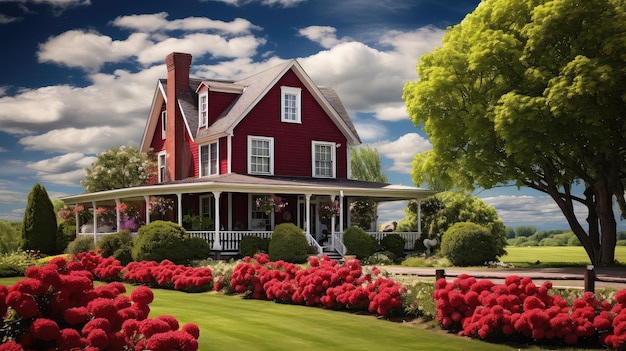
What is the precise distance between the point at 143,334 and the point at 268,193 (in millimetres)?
24719

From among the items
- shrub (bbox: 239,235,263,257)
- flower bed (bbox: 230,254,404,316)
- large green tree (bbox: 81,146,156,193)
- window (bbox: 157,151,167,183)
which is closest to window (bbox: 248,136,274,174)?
shrub (bbox: 239,235,263,257)

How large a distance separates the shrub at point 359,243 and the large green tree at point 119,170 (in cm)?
1537

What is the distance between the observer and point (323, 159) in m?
38.3

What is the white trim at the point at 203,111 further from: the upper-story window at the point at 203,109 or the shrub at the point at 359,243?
the shrub at the point at 359,243

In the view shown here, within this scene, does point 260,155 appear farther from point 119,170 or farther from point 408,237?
point 119,170

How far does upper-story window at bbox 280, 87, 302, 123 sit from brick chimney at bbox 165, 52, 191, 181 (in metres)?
6.18

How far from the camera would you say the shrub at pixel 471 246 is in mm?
30406

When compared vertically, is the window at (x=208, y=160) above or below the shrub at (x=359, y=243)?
above

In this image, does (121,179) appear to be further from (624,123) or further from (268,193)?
(624,123)

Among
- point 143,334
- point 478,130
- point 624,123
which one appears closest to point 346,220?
point 478,130

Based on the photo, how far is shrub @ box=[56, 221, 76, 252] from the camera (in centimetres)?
3978

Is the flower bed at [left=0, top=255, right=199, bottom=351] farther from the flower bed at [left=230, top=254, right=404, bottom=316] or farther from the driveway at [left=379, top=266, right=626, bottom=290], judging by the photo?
the driveway at [left=379, top=266, right=626, bottom=290]

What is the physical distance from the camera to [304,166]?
37.7 m

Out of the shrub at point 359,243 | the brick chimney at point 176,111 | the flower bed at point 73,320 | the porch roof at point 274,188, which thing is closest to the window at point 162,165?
the brick chimney at point 176,111
